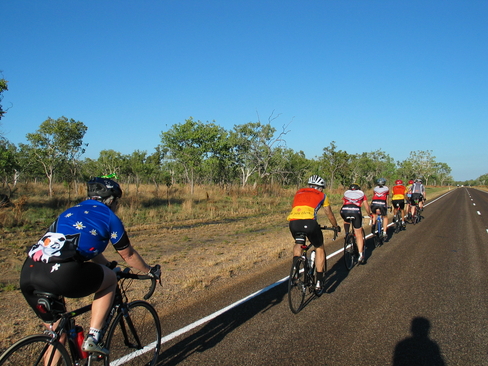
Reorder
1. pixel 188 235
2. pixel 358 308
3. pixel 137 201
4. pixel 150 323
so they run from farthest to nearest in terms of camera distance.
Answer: pixel 137 201 → pixel 188 235 → pixel 358 308 → pixel 150 323

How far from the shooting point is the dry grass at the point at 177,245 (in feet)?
19.9

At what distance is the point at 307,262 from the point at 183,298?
2.20m

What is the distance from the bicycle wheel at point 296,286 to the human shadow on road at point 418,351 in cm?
157

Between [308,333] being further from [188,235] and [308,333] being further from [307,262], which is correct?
[188,235]

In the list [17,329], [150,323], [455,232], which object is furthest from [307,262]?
[455,232]

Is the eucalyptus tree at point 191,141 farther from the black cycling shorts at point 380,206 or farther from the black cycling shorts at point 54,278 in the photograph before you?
the black cycling shorts at point 54,278

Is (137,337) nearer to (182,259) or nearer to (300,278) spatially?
(300,278)

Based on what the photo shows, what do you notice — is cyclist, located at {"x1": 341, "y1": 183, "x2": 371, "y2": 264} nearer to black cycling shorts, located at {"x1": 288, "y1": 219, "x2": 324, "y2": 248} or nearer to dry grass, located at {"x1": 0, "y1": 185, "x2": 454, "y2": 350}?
dry grass, located at {"x1": 0, "y1": 185, "x2": 454, "y2": 350}

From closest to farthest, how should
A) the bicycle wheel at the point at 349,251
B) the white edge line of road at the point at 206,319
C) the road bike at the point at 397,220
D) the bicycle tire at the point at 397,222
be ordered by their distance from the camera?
1. the white edge line of road at the point at 206,319
2. the bicycle wheel at the point at 349,251
3. the road bike at the point at 397,220
4. the bicycle tire at the point at 397,222

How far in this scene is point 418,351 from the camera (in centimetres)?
418

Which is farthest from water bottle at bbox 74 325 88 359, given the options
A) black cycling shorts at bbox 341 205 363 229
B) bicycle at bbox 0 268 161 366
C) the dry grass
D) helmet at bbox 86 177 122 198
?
black cycling shorts at bbox 341 205 363 229

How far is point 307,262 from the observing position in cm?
584

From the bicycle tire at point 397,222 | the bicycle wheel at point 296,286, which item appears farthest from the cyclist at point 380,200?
the bicycle wheel at point 296,286

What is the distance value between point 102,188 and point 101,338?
4.12 ft
